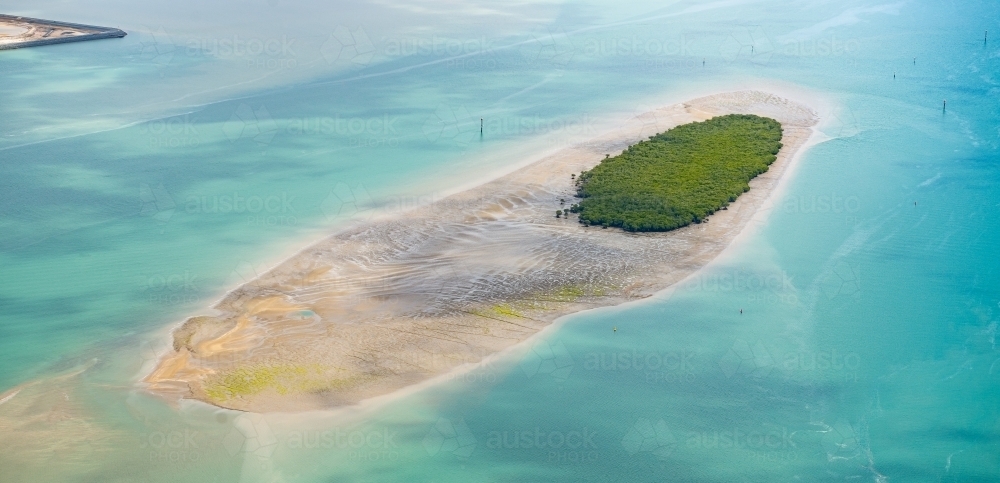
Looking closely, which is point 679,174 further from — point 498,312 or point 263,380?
point 263,380

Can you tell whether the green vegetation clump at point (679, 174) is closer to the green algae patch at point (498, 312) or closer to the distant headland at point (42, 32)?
the green algae patch at point (498, 312)

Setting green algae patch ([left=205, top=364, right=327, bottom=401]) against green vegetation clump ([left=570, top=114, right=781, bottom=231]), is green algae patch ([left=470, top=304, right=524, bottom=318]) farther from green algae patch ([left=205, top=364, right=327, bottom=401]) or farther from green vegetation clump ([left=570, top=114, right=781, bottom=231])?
Result: green vegetation clump ([left=570, top=114, right=781, bottom=231])

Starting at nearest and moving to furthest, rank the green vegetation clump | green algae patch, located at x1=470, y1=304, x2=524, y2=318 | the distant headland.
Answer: green algae patch, located at x1=470, y1=304, x2=524, y2=318 < the green vegetation clump < the distant headland

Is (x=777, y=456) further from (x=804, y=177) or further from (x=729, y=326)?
(x=804, y=177)

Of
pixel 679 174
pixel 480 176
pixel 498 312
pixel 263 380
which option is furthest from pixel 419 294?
pixel 679 174

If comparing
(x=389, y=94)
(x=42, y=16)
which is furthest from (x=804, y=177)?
(x=42, y=16)

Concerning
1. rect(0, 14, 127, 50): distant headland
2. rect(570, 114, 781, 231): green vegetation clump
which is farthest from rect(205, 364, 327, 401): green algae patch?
rect(0, 14, 127, 50): distant headland

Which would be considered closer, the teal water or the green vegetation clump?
the teal water
